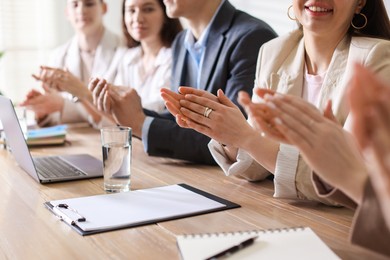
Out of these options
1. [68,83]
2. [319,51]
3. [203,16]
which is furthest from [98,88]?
[319,51]

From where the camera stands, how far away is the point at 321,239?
3.40 feet

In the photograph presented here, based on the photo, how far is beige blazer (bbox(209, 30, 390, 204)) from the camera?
1302 mm

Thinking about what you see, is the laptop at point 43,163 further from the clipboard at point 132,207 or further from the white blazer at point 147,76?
the white blazer at point 147,76

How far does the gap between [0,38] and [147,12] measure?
1804 millimetres

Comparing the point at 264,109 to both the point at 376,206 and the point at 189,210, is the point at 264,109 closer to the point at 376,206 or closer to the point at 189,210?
the point at 376,206

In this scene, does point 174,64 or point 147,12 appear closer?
point 174,64

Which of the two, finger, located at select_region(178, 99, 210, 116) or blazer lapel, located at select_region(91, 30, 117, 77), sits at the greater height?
finger, located at select_region(178, 99, 210, 116)

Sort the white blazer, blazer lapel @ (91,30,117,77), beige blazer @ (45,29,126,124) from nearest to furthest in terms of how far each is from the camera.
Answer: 1. the white blazer
2. beige blazer @ (45,29,126,124)
3. blazer lapel @ (91,30,117,77)

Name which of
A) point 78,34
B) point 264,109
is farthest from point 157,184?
point 78,34

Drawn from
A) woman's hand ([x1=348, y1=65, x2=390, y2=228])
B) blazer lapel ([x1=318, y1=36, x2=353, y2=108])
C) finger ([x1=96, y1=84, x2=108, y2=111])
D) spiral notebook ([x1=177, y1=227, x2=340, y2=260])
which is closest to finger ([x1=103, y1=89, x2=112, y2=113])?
finger ([x1=96, y1=84, x2=108, y2=111])

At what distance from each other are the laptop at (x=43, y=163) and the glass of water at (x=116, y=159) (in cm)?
14

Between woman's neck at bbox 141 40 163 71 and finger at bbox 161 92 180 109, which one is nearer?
finger at bbox 161 92 180 109

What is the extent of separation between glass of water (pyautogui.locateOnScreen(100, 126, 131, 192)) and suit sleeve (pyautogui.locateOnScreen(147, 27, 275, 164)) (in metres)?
0.31

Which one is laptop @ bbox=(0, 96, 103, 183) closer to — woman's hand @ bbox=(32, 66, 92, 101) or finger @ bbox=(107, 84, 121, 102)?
finger @ bbox=(107, 84, 121, 102)
